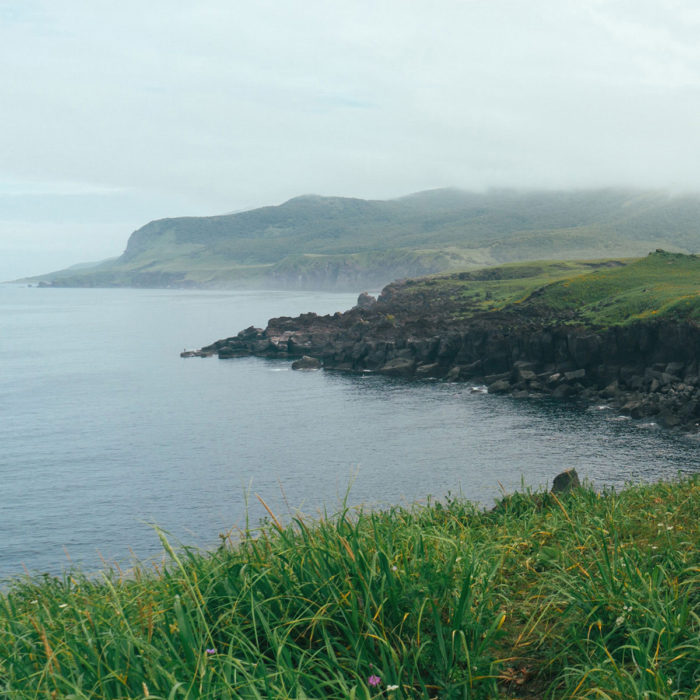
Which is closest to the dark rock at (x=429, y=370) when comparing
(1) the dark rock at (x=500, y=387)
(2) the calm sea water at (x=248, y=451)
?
(2) the calm sea water at (x=248, y=451)

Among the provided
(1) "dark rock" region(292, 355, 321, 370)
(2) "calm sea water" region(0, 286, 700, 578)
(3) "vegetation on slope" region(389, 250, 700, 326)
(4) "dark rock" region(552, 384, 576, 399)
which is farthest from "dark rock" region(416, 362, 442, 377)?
(4) "dark rock" region(552, 384, 576, 399)

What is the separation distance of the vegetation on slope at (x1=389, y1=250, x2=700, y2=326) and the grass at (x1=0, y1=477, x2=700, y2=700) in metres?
69.1

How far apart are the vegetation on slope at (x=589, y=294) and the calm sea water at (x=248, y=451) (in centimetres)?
2062

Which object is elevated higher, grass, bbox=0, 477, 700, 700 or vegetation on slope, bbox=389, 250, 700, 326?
vegetation on slope, bbox=389, 250, 700, 326

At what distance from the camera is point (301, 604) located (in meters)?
6.20

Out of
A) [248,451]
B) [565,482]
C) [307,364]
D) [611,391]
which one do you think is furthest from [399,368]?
[565,482]

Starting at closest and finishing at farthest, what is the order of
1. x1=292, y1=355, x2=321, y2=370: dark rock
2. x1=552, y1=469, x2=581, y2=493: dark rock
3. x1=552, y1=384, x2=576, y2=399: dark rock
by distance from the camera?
x1=552, y1=469, x2=581, y2=493: dark rock < x1=552, y1=384, x2=576, y2=399: dark rock < x1=292, y1=355, x2=321, y2=370: dark rock


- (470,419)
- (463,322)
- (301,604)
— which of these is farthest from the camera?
(463,322)

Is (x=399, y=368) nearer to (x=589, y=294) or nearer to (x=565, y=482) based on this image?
(x=589, y=294)

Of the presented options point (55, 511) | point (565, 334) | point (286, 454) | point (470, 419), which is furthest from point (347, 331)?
point (55, 511)

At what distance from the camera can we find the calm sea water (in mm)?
37156

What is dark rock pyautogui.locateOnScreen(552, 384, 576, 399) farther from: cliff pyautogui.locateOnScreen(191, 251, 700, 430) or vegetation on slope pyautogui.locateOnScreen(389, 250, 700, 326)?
vegetation on slope pyautogui.locateOnScreen(389, 250, 700, 326)

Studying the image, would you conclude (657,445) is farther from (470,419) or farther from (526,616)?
(526,616)

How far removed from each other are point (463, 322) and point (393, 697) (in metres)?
92.7
